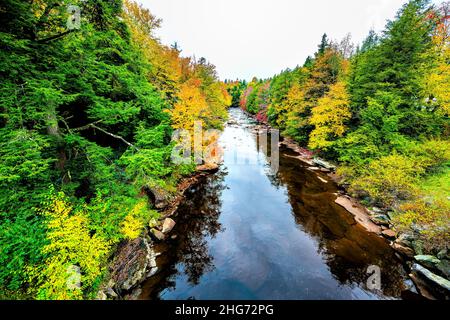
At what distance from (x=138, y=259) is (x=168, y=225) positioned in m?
2.70

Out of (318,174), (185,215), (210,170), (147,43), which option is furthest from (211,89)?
(185,215)

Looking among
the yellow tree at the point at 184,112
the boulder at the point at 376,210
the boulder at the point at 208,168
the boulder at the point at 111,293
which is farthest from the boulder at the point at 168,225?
the boulder at the point at 376,210

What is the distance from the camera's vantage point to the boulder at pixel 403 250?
8.44 metres

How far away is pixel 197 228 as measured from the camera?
10812 millimetres

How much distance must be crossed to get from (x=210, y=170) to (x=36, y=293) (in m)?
14.3

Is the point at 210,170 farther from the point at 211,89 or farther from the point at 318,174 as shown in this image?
the point at 211,89

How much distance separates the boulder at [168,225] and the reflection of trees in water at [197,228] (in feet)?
1.30

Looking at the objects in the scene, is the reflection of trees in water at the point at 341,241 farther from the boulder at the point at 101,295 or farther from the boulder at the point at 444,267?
the boulder at the point at 101,295

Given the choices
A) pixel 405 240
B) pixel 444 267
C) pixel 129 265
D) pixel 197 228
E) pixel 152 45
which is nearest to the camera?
pixel 444 267

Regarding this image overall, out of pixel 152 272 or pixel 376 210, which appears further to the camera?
pixel 376 210

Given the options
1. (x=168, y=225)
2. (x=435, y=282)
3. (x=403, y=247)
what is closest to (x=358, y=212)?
(x=403, y=247)

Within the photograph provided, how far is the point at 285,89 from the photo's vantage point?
109ft

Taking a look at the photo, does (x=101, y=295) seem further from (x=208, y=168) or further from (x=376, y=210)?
(x=376, y=210)

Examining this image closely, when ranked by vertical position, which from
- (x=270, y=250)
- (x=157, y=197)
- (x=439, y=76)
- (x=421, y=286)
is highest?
(x=439, y=76)
